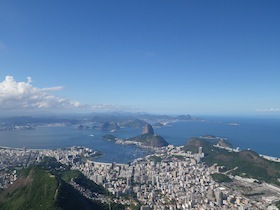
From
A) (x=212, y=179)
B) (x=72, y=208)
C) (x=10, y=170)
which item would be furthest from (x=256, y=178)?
(x=10, y=170)

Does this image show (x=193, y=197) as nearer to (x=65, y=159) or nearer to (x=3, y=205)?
(x=3, y=205)

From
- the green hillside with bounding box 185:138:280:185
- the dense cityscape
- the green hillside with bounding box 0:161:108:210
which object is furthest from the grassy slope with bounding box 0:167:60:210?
the green hillside with bounding box 185:138:280:185

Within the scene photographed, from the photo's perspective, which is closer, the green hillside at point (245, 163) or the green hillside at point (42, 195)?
the green hillside at point (42, 195)

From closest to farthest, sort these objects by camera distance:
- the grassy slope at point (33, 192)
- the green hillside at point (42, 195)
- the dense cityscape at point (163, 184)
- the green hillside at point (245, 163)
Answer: the green hillside at point (42, 195)
the grassy slope at point (33, 192)
the dense cityscape at point (163, 184)
the green hillside at point (245, 163)

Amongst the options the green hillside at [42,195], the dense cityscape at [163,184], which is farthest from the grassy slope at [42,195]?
the dense cityscape at [163,184]

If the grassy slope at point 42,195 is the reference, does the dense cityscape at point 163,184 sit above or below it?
below

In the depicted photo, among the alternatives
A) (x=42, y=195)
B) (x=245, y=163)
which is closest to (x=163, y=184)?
(x=42, y=195)

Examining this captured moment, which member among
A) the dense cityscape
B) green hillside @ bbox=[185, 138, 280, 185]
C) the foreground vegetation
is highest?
the foreground vegetation

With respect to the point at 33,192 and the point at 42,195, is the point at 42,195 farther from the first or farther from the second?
the point at 33,192

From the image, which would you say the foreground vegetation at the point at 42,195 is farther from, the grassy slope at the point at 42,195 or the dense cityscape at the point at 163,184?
the dense cityscape at the point at 163,184

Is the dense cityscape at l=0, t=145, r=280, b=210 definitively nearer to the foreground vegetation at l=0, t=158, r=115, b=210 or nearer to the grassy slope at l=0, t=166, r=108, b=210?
the foreground vegetation at l=0, t=158, r=115, b=210

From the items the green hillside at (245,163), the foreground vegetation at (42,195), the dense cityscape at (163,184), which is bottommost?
the dense cityscape at (163,184)
